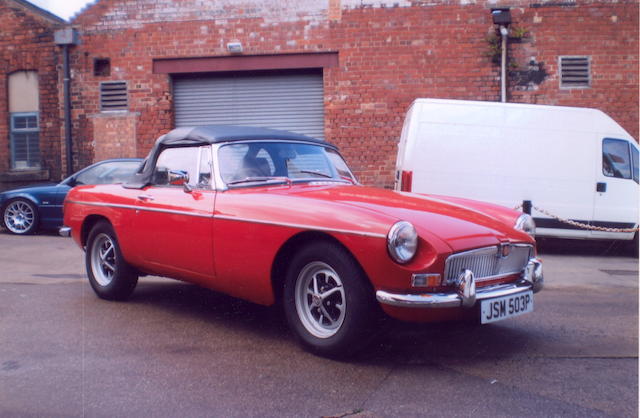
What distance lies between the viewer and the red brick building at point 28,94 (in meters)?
14.8

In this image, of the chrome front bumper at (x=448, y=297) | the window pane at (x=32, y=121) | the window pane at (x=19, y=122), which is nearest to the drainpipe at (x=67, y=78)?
the window pane at (x=32, y=121)

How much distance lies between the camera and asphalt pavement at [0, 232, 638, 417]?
3254mm

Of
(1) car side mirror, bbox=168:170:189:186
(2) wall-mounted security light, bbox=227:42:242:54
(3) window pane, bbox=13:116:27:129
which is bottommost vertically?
(1) car side mirror, bbox=168:170:189:186

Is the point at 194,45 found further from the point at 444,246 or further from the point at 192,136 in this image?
the point at 444,246

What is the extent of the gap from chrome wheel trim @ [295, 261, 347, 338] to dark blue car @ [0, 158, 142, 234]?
305 inches

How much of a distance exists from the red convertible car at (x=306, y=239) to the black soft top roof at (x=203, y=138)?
0.01 meters

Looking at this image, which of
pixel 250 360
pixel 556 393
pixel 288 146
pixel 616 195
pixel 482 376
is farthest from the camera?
pixel 616 195

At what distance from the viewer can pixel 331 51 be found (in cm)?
1376

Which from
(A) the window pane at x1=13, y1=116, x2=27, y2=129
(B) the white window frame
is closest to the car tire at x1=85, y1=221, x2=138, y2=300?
(B) the white window frame

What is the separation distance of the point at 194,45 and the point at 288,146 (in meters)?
9.74

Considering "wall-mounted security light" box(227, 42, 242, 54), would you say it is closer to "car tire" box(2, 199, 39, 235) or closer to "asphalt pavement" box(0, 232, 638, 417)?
"car tire" box(2, 199, 39, 235)

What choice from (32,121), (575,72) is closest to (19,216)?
(32,121)

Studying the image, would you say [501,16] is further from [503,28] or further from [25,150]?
[25,150]

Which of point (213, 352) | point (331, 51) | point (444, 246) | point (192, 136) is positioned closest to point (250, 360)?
point (213, 352)
